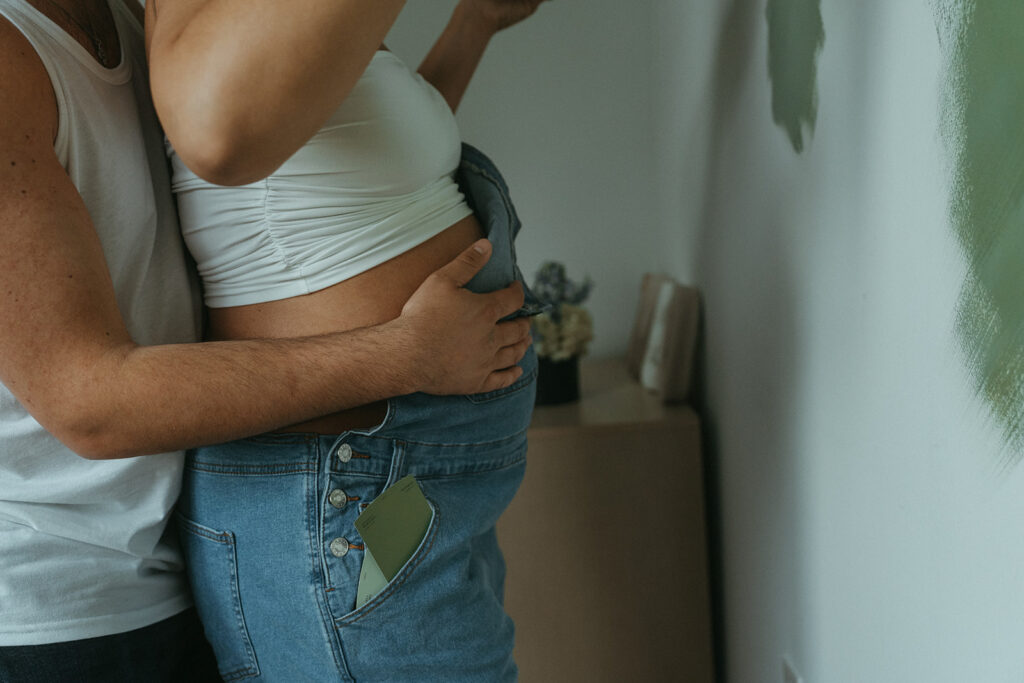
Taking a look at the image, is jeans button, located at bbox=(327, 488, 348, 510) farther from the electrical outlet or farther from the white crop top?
the electrical outlet

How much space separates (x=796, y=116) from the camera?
3.12 feet

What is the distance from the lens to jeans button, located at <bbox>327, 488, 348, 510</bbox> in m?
0.76

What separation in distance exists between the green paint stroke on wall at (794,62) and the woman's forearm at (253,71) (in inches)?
18.8

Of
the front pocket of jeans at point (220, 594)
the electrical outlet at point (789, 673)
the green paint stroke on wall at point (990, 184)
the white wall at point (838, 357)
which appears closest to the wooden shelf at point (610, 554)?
the white wall at point (838, 357)

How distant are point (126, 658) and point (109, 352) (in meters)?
0.33

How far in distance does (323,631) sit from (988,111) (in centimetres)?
68

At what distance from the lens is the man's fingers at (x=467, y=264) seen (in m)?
0.79

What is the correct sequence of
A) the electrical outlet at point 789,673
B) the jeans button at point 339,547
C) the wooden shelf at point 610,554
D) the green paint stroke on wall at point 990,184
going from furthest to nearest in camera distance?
the wooden shelf at point 610,554
the electrical outlet at point 789,673
the jeans button at point 339,547
the green paint stroke on wall at point 990,184

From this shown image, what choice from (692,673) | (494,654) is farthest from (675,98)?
(494,654)

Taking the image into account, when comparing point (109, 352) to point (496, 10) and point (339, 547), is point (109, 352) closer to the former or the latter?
point (339, 547)

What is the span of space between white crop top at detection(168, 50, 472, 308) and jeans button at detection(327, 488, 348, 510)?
184mm

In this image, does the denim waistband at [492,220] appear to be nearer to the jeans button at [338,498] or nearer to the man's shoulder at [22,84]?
the jeans button at [338,498]

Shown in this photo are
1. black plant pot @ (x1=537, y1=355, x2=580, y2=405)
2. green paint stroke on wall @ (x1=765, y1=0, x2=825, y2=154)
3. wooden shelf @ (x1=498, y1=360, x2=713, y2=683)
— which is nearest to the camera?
green paint stroke on wall @ (x1=765, y1=0, x2=825, y2=154)

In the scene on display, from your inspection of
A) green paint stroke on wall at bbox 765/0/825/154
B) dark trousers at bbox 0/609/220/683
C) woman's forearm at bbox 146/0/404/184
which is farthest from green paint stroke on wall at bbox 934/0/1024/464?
dark trousers at bbox 0/609/220/683
